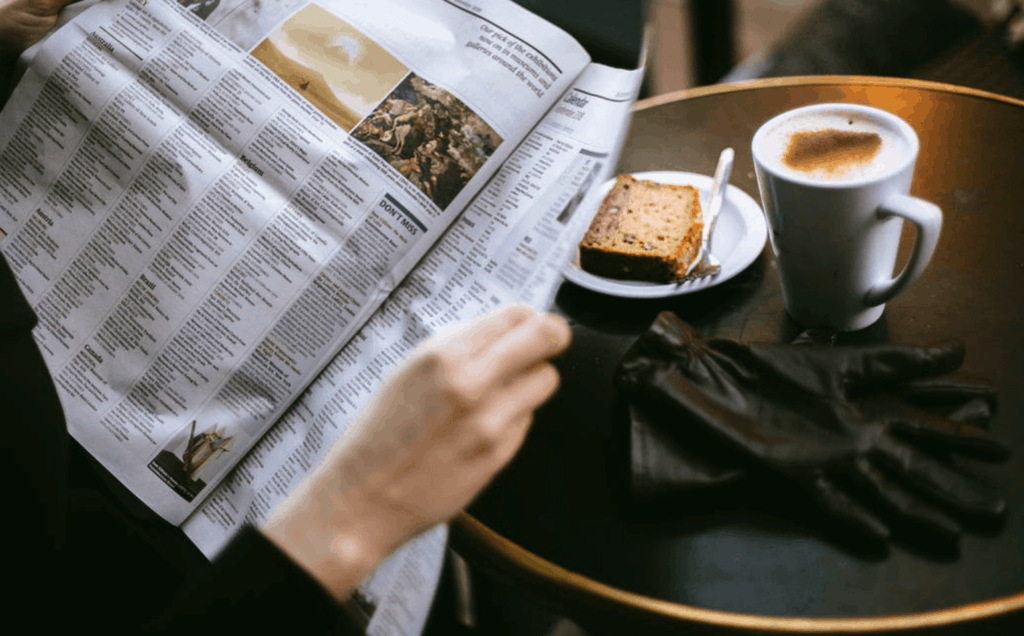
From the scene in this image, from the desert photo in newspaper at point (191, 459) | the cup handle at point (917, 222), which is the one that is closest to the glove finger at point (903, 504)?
the cup handle at point (917, 222)

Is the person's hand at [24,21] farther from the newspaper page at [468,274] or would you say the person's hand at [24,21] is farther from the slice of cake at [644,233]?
the slice of cake at [644,233]

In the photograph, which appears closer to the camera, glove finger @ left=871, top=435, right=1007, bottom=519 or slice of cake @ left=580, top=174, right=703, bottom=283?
glove finger @ left=871, top=435, right=1007, bottom=519

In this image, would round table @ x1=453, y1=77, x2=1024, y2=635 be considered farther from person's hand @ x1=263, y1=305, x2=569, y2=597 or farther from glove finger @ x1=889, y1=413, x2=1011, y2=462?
person's hand @ x1=263, y1=305, x2=569, y2=597

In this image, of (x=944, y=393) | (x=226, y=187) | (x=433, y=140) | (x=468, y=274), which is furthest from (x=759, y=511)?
(x=226, y=187)

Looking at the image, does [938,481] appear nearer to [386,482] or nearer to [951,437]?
[951,437]

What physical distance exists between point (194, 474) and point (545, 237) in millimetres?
343

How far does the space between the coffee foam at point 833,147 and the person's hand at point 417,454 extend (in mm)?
287

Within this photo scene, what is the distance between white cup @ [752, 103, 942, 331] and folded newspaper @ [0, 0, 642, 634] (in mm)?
137

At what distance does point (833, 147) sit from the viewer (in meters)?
0.64

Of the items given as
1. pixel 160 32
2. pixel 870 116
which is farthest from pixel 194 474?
pixel 870 116

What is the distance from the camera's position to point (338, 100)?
2.24 ft

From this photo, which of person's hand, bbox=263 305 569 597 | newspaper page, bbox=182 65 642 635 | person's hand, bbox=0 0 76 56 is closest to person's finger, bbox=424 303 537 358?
person's hand, bbox=263 305 569 597

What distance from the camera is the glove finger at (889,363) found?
571 millimetres

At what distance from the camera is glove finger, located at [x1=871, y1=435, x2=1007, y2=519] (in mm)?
507
